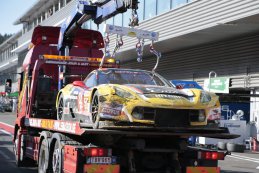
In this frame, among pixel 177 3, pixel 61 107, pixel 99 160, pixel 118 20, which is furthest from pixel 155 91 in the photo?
pixel 118 20

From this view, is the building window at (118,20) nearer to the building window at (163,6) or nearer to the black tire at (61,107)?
the building window at (163,6)

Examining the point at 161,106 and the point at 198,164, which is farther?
the point at 198,164

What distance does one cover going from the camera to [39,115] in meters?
11.4

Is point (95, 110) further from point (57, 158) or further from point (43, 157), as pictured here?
point (43, 157)

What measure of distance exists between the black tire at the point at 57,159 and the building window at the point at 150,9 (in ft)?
65.9

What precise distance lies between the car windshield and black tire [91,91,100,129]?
871mm

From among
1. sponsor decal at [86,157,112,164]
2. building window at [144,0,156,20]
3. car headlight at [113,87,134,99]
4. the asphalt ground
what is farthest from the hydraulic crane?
building window at [144,0,156,20]

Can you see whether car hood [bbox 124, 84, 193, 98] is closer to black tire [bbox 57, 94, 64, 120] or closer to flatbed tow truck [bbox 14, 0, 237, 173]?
flatbed tow truck [bbox 14, 0, 237, 173]

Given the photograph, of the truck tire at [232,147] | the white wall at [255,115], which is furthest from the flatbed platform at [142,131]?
the white wall at [255,115]

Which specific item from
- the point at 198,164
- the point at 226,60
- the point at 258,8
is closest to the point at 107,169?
the point at 198,164

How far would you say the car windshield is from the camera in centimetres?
829

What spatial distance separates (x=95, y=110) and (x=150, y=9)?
21.4m

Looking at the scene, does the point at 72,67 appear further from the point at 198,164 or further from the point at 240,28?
the point at 240,28

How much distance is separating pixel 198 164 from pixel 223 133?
2.33ft
